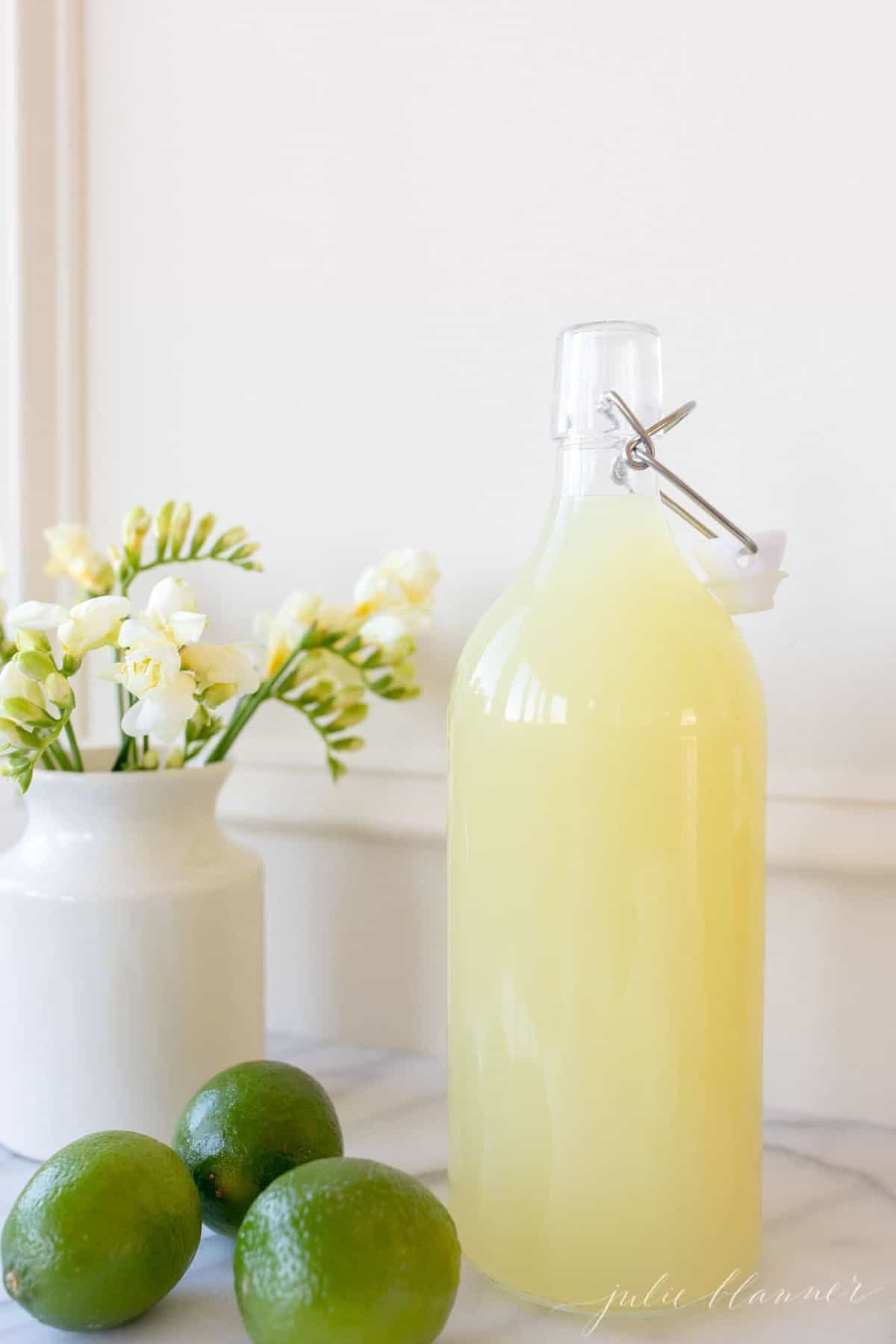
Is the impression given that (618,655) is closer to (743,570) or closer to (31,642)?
(743,570)

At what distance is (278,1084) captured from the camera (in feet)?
2.01

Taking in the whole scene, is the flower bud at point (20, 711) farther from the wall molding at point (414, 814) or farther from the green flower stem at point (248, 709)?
the wall molding at point (414, 814)

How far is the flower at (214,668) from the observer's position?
0.67m

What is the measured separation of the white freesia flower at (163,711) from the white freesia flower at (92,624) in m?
0.05

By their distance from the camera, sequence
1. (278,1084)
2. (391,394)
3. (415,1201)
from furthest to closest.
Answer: (391,394), (278,1084), (415,1201)

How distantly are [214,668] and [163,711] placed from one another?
4cm

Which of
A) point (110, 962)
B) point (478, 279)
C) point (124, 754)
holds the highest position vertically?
point (478, 279)

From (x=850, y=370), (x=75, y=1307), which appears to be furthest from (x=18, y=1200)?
(x=850, y=370)

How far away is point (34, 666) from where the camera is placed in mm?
662

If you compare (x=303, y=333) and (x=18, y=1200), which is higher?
(x=303, y=333)

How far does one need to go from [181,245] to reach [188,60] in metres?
0.14

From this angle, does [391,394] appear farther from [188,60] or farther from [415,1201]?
[415,1201]

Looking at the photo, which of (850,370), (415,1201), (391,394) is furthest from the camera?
(391,394)

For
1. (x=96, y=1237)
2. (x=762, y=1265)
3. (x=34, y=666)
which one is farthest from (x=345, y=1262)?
(x=34, y=666)
